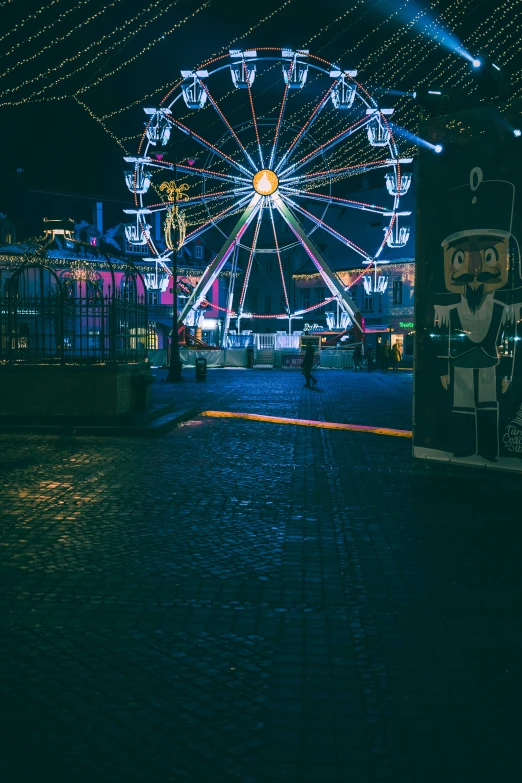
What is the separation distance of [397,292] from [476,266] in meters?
54.7

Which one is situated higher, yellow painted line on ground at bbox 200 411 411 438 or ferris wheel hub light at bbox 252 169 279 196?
ferris wheel hub light at bbox 252 169 279 196

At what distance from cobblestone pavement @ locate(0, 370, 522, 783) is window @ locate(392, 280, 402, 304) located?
54940mm

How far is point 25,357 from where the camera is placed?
52.3 ft

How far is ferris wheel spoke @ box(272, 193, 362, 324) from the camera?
42656 millimetres

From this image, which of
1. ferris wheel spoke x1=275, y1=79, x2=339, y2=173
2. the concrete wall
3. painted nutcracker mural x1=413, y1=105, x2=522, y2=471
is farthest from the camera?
ferris wheel spoke x1=275, y1=79, x2=339, y2=173

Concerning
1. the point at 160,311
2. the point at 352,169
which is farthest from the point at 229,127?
the point at 160,311

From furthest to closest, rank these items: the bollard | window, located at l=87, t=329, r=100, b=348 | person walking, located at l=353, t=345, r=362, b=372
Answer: person walking, located at l=353, t=345, r=362, b=372, the bollard, window, located at l=87, t=329, r=100, b=348

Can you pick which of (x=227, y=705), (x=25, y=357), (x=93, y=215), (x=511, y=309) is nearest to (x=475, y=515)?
(x=511, y=309)

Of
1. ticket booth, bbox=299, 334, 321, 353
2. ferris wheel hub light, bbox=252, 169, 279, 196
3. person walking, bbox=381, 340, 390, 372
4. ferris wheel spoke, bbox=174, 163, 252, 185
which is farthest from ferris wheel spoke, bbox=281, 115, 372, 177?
ticket booth, bbox=299, 334, 321, 353

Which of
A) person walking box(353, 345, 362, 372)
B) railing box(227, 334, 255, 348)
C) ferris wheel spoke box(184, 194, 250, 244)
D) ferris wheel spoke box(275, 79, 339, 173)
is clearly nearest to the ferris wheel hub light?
ferris wheel spoke box(275, 79, 339, 173)

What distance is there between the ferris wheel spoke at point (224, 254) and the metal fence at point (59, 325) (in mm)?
28350

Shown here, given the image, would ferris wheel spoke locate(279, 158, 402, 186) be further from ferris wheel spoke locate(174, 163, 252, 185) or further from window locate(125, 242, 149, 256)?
window locate(125, 242, 149, 256)

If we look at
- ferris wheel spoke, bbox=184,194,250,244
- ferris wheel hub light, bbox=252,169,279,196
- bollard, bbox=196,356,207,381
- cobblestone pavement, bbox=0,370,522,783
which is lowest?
cobblestone pavement, bbox=0,370,522,783

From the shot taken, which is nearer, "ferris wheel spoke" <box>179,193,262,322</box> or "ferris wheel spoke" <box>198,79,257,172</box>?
"ferris wheel spoke" <box>198,79,257,172</box>
